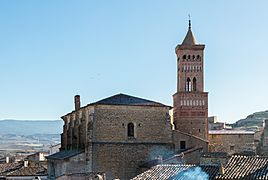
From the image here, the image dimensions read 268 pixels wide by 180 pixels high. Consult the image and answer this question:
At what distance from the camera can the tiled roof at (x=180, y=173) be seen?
24.7 metres

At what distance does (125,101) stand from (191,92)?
923cm

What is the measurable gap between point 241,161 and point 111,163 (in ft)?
46.8

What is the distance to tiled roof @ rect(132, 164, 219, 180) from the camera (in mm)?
24742

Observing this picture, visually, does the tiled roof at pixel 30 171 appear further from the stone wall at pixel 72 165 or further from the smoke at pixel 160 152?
the smoke at pixel 160 152

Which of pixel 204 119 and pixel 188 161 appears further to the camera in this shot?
pixel 204 119

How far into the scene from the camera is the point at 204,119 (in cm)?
4544

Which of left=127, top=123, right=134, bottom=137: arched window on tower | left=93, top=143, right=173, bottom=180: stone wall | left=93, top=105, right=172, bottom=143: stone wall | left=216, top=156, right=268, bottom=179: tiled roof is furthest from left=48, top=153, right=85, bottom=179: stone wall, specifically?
left=216, top=156, right=268, bottom=179: tiled roof

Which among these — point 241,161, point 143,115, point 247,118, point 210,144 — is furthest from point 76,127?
point 247,118

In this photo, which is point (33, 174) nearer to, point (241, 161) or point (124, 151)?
point (124, 151)

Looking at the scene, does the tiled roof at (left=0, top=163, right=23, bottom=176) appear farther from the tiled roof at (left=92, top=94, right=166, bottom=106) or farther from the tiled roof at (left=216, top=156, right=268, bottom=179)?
the tiled roof at (left=216, top=156, right=268, bottom=179)

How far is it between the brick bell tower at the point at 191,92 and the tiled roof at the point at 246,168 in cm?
2043

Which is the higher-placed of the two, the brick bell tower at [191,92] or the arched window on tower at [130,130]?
the brick bell tower at [191,92]

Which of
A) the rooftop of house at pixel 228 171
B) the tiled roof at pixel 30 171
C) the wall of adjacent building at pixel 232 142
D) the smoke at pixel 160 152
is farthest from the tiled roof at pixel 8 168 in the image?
the rooftop of house at pixel 228 171

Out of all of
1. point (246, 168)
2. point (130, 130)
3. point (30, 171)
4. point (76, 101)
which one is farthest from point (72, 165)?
point (246, 168)
